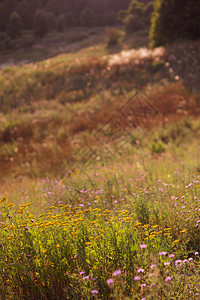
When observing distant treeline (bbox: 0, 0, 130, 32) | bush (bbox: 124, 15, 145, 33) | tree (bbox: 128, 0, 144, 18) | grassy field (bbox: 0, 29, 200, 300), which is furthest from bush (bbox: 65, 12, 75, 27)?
grassy field (bbox: 0, 29, 200, 300)

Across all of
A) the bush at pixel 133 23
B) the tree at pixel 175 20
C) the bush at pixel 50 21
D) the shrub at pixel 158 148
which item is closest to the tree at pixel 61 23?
the bush at pixel 50 21

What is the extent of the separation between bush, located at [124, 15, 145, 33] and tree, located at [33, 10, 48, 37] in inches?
571

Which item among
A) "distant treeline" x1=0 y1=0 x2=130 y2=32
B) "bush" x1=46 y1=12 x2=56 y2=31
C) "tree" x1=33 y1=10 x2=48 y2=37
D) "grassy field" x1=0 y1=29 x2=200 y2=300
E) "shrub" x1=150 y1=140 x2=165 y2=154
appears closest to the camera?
"grassy field" x1=0 y1=29 x2=200 y2=300

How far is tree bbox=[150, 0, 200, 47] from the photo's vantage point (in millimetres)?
16188

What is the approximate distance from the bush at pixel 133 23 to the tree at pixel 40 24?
14.5 metres

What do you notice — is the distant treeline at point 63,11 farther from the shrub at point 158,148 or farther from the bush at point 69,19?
the shrub at point 158,148

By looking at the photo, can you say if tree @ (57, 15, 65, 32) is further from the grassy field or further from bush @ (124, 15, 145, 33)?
the grassy field

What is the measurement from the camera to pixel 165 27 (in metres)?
17.2

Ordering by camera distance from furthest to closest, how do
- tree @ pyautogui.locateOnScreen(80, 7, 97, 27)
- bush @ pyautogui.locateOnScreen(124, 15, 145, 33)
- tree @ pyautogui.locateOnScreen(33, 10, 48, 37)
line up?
1. tree @ pyautogui.locateOnScreen(80, 7, 97, 27)
2. tree @ pyautogui.locateOnScreen(33, 10, 48, 37)
3. bush @ pyautogui.locateOnScreen(124, 15, 145, 33)

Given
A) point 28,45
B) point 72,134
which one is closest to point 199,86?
point 72,134

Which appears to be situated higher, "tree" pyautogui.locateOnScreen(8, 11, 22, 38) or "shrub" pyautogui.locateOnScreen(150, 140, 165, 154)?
"tree" pyautogui.locateOnScreen(8, 11, 22, 38)

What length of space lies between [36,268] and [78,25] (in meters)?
54.7

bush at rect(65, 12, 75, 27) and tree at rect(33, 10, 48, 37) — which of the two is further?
bush at rect(65, 12, 75, 27)

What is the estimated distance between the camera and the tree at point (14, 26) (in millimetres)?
42719
